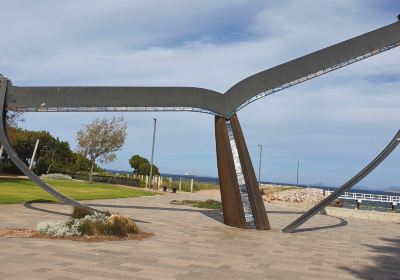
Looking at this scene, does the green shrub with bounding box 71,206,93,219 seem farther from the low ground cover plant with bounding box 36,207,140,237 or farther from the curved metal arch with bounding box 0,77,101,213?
the curved metal arch with bounding box 0,77,101,213

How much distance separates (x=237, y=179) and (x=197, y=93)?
12.3ft

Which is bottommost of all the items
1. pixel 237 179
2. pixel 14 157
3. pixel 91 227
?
pixel 91 227

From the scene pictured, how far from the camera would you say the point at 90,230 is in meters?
14.3

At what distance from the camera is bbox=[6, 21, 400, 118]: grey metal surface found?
17312 mm

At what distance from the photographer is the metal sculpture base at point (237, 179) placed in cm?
1819

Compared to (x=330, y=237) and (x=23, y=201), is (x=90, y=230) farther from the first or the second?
(x=23, y=201)

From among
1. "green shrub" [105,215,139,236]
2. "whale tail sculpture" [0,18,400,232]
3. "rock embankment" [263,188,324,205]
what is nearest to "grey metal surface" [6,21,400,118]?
"whale tail sculpture" [0,18,400,232]

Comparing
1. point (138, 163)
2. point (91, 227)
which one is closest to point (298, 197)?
point (91, 227)

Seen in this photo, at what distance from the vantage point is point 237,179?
59.7ft

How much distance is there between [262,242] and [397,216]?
1638 centimetres

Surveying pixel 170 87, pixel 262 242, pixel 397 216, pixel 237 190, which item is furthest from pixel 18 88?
pixel 397 216

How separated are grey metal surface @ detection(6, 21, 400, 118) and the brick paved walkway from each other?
460 centimetres

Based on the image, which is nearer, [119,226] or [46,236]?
[46,236]

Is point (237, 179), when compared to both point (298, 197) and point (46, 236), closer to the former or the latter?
point (46, 236)
